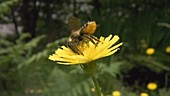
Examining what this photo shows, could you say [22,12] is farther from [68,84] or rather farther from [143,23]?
[68,84]

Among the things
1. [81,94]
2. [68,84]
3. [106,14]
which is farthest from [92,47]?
[106,14]

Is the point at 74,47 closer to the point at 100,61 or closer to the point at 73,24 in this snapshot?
the point at 73,24

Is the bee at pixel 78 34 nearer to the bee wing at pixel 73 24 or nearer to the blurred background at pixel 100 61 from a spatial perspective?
the bee wing at pixel 73 24

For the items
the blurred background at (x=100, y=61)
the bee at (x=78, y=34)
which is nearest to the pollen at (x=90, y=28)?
the bee at (x=78, y=34)

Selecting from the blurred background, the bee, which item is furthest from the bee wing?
the blurred background

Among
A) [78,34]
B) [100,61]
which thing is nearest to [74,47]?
[78,34]
